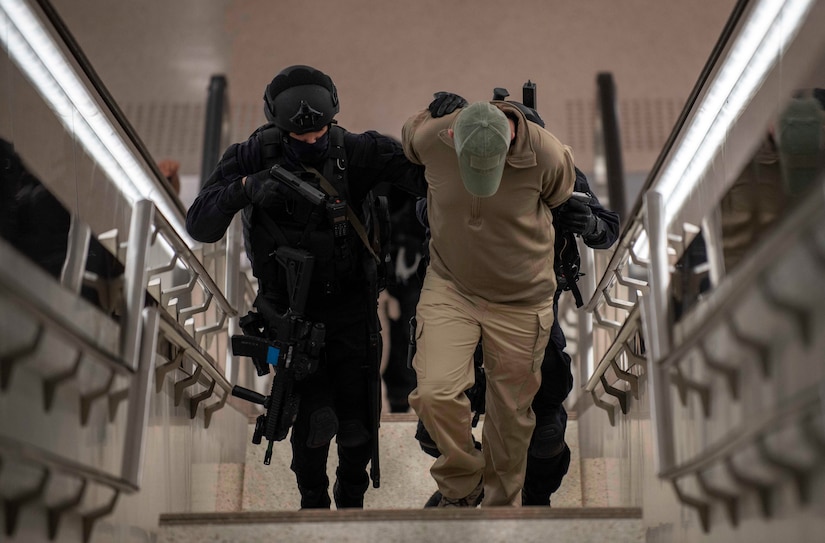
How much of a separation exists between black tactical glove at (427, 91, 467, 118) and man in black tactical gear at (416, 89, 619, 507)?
25cm

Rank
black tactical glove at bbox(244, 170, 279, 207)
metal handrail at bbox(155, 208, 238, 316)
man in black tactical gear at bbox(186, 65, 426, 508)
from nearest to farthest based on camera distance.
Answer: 1. metal handrail at bbox(155, 208, 238, 316)
2. black tactical glove at bbox(244, 170, 279, 207)
3. man in black tactical gear at bbox(186, 65, 426, 508)

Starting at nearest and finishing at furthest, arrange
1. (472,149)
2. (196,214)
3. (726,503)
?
(726,503) → (472,149) → (196,214)

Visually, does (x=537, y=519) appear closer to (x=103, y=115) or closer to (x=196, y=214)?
(x=196, y=214)

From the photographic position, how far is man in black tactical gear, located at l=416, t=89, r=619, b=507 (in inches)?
140

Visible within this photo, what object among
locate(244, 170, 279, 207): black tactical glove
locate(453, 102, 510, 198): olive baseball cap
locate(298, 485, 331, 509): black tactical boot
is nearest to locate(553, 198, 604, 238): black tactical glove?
locate(453, 102, 510, 198): olive baseball cap

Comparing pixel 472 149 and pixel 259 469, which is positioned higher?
pixel 472 149

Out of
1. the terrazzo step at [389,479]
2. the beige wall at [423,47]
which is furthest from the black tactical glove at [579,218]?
the beige wall at [423,47]

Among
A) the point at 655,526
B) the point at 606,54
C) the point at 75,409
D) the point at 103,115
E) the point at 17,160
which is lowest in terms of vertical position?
the point at 655,526

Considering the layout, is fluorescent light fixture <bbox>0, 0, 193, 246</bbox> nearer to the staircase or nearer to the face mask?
the face mask

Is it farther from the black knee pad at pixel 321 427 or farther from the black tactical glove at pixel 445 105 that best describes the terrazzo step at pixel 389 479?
the black tactical glove at pixel 445 105

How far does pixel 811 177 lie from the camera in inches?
84.1

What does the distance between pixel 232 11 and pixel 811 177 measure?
27.0ft

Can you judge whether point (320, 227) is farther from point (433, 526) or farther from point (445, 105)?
point (433, 526)

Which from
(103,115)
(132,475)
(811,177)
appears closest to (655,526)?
(811,177)
